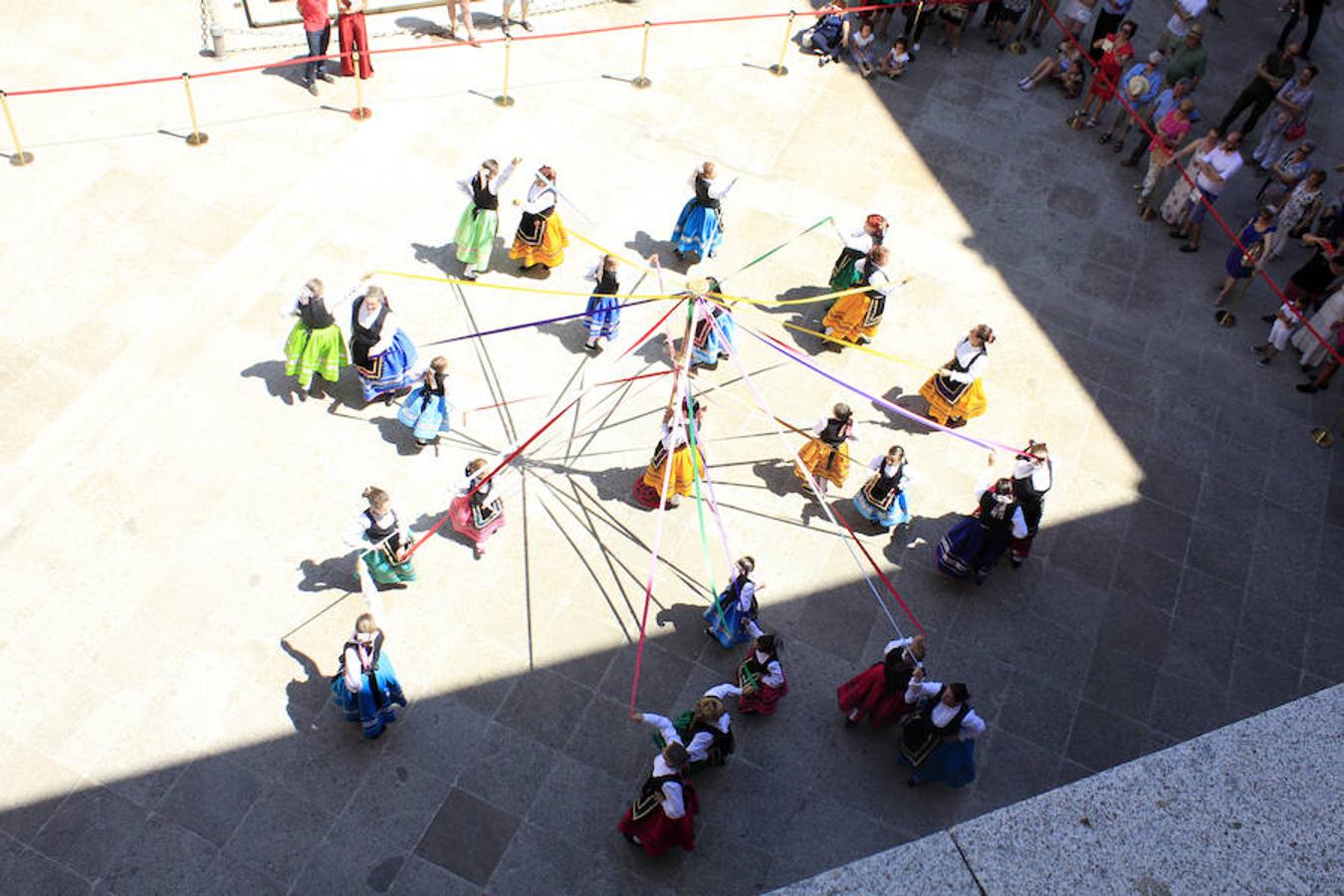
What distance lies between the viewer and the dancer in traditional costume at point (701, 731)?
27.7ft

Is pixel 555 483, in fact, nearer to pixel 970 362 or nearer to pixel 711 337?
pixel 711 337

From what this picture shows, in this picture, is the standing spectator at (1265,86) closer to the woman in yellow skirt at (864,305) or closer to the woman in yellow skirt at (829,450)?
the woman in yellow skirt at (864,305)

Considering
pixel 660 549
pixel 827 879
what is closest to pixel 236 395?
pixel 660 549

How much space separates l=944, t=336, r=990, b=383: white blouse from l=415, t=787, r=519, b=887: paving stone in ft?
18.6

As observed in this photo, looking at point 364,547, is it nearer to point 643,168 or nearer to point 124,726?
point 124,726

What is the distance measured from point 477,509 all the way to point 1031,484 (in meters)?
4.63

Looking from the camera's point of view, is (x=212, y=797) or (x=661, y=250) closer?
(x=212, y=797)

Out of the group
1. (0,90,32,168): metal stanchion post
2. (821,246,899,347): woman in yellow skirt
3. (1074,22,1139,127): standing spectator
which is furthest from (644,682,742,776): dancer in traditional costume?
(1074,22,1139,127): standing spectator

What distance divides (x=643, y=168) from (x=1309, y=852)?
35.5 ft

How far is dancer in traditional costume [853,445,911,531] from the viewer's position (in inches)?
403

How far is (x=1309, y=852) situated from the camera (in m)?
4.27

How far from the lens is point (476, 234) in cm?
1187

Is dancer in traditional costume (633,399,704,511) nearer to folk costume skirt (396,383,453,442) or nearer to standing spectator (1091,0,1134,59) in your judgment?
folk costume skirt (396,383,453,442)

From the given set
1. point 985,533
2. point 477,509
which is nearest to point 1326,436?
point 985,533
